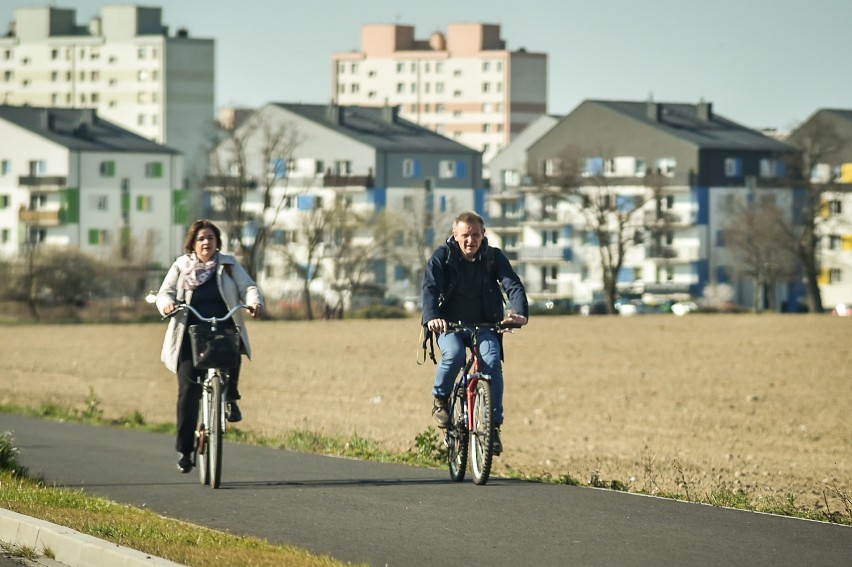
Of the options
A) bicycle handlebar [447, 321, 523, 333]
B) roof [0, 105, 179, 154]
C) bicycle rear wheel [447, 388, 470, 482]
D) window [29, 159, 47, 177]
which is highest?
roof [0, 105, 179, 154]

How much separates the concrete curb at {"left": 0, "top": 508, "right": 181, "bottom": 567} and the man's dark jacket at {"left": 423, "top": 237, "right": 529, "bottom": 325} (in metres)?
3.22

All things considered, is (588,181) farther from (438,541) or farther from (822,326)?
(438,541)

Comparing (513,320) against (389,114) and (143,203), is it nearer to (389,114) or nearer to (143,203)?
(143,203)

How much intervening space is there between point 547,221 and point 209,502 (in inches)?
4600

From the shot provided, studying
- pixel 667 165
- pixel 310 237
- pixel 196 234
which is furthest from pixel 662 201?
pixel 196 234

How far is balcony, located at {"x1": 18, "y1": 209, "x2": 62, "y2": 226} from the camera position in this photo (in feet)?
405

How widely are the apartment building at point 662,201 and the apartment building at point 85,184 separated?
26.9 metres

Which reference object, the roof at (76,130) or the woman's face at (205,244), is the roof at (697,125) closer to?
the roof at (76,130)

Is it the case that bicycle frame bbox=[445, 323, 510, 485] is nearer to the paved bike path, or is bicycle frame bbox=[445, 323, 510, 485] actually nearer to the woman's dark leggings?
the paved bike path

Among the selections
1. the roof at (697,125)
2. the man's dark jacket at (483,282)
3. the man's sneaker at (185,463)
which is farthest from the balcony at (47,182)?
the man's dark jacket at (483,282)

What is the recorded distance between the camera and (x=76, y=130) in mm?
129375

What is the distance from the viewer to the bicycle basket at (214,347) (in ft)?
37.7

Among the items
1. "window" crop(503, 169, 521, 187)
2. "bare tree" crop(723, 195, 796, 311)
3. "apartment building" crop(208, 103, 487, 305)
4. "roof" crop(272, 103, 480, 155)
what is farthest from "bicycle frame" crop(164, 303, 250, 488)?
"window" crop(503, 169, 521, 187)

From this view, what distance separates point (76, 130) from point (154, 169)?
268 inches
